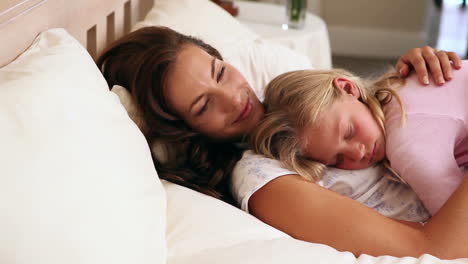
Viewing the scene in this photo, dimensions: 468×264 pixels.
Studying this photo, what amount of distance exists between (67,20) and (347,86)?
622 millimetres

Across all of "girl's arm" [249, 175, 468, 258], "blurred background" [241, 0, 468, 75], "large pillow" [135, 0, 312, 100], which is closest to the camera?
"girl's arm" [249, 175, 468, 258]

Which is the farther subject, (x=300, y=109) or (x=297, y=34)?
(x=297, y=34)

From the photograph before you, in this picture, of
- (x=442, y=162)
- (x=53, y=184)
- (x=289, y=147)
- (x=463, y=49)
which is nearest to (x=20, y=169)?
(x=53, y=184)

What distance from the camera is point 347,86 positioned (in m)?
1.33

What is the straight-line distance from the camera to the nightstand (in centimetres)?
217

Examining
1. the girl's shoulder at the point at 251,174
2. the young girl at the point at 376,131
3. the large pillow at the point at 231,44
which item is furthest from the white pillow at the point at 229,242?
the large pillow at the point at 231,44

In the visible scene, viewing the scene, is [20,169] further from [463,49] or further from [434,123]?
[463,49]

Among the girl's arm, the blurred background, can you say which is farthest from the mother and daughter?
the blurred background

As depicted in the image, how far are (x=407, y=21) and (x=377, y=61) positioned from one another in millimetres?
335

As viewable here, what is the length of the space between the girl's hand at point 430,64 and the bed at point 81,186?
18.7 inches

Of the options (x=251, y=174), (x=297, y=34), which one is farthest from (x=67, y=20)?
(x=297, y=34)

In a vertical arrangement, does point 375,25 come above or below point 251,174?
below

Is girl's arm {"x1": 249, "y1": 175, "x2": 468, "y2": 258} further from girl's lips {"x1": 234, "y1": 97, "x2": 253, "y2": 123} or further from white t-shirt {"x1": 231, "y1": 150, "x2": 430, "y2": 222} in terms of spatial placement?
girl's lips {"x1": 234, "y1": 97, "x2": 253, "y2": 123}

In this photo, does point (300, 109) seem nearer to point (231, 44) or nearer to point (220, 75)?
point (220, 75)
